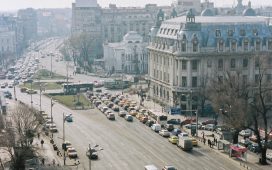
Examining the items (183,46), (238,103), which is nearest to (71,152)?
(238,103)

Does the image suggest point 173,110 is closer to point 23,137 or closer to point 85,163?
point 85,163

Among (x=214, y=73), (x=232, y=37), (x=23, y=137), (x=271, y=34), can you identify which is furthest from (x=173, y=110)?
(x=23, y=137)

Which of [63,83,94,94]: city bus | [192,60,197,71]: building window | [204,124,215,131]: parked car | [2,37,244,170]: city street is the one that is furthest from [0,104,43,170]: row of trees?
[63,83,94,94]: city bus

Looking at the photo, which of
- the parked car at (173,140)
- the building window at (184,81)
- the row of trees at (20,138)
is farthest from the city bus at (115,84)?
the row of trees at (20,138)

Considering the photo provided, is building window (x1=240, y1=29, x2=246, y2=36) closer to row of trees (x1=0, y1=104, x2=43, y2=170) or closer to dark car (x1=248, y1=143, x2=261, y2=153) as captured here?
dark car (x1=248, y1=143, x2=261, y2=153)

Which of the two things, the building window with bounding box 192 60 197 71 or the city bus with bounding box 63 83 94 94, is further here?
the city bus with bounding box 63 83 94 94
